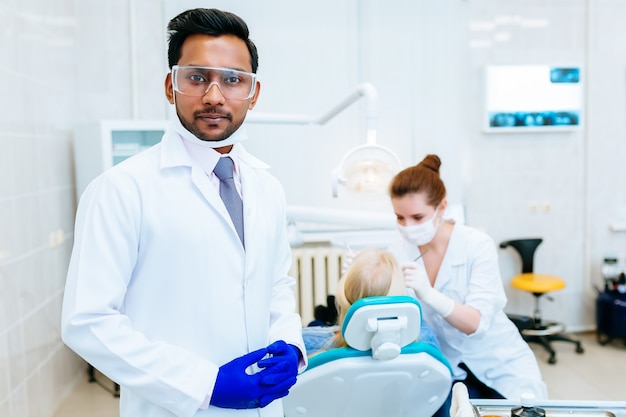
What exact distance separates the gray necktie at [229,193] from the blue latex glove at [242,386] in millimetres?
234

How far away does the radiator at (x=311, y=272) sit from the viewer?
11.7 ft

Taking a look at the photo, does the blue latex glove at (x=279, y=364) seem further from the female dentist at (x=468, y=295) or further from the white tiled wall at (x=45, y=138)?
the white tiled wall at (x=45, y=138)

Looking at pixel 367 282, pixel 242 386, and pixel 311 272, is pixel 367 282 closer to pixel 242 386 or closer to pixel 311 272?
pixel 242 386

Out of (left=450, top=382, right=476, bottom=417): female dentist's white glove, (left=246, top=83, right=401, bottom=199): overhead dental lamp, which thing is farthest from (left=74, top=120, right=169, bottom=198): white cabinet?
(left=450, top=382, right=476, bottom=417): female dentist's white glove

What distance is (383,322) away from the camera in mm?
1457

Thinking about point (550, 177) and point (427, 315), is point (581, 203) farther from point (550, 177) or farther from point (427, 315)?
point (427, 315)

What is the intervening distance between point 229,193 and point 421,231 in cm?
102

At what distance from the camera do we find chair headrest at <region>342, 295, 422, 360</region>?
57.0 inches

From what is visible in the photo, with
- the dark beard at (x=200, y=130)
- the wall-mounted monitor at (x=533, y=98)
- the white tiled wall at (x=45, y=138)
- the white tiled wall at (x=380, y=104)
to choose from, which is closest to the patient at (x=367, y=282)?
the dark beard at (x=200, y=130)

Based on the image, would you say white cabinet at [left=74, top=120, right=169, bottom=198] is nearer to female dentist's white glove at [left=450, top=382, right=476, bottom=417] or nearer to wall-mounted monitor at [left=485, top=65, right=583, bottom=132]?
wall-mounted monitor at [left=485, top=65, right=583, bottom=132]

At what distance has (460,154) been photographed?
148 inches

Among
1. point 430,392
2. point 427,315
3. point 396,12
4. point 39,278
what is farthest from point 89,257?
point 396,12

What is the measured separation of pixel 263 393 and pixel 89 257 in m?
0.40

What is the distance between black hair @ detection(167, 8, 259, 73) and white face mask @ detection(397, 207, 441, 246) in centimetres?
110
